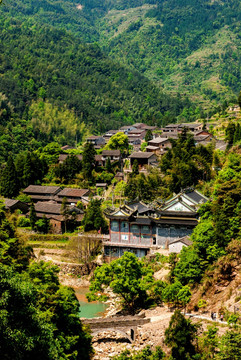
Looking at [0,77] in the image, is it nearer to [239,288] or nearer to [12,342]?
[239,288]

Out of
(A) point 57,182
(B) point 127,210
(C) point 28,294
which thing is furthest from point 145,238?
(C) point 28,294

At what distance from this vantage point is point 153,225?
38938 mm

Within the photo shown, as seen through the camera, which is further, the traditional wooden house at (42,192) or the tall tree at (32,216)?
the traditional wooden house at (42,192)

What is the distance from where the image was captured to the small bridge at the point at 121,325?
26906mm

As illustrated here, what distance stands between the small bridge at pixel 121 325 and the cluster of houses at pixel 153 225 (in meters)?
9.44

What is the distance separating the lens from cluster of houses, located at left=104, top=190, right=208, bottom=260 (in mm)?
37062

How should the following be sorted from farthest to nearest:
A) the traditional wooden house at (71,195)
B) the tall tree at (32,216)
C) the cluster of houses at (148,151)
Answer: the cluster of houses at (148,151) < the traditional wooden house at (71,195) < the tall tree at (32,216)

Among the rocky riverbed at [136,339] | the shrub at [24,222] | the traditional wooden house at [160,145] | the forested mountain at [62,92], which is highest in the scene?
the forested mountain at [62,92]

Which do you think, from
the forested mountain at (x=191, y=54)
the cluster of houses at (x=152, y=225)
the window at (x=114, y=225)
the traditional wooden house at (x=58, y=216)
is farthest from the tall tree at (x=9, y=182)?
the forested mountain at (x=191, y=54)

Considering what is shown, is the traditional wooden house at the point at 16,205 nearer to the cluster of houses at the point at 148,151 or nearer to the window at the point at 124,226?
the cluster of houses at the point at 148,151

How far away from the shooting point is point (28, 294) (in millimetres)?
16109

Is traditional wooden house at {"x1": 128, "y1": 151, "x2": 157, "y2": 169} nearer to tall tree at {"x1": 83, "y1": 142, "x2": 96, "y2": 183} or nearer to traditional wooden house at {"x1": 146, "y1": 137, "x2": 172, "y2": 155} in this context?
traditional wooden house at {"x1": 146, "y1": 137, "x2": 172, "y2": 155}

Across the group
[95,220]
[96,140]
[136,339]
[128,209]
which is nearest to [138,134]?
[96,140]

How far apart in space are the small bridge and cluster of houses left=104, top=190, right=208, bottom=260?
9.44 m
